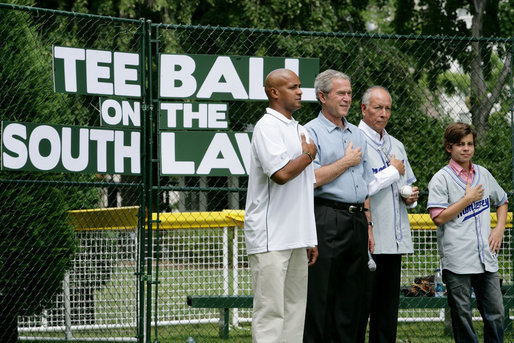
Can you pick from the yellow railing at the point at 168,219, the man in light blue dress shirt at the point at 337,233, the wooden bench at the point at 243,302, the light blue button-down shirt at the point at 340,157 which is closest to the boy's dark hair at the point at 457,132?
the light blue button-down shirt at the point at 340,157

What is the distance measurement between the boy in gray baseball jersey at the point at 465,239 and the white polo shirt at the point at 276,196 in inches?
54.6

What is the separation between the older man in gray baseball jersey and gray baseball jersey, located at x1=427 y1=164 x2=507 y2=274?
0.92 ft

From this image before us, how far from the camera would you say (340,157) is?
16.7 feet

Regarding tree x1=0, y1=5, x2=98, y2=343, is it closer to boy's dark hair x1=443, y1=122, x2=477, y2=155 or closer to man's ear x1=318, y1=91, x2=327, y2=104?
man's ear x1=318, y1=91, x2=327, y2=104

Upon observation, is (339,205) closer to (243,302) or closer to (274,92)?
(274,92)

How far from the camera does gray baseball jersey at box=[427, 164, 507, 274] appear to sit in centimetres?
540

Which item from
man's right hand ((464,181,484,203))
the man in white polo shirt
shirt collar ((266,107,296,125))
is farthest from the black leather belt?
man's right hand ((464,181,484,203))

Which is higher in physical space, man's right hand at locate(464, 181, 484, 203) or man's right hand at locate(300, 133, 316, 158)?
man's right hand at locate(300, 133, 316, 158)

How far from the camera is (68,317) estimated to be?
7.13 m

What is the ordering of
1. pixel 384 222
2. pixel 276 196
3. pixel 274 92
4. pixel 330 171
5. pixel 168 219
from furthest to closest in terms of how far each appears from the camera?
1. pixel 168 219
2. pixel 384 222
3. pixel 330 171
4. pixel 274 92
5. pixel 276 196

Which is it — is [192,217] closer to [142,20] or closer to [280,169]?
[142,20]

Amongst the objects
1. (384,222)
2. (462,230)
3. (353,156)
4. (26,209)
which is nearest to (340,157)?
(353,156)

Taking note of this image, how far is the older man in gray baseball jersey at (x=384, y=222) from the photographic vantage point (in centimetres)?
527

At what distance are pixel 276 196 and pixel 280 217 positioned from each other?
0.12 metres
